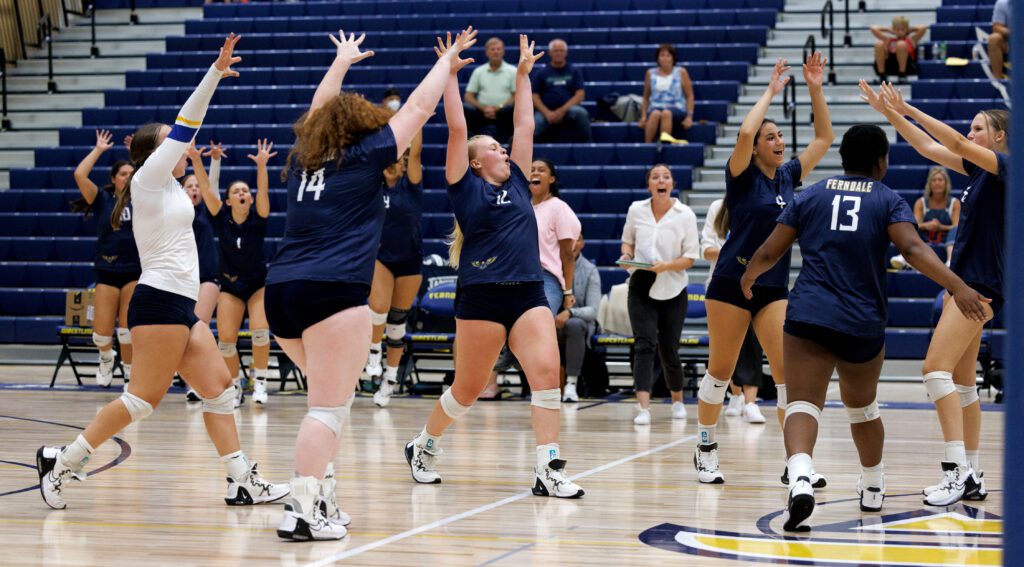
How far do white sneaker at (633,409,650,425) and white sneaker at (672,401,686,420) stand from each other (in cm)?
32

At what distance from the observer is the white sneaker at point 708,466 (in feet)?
20.0

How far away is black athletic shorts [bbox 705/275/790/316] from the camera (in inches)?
233

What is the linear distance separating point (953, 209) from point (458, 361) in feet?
23.3

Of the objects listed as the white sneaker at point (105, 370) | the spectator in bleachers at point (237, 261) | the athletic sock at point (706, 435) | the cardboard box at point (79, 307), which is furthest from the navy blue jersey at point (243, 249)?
the athletic sock at point (706, 435)

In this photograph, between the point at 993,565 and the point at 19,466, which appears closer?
the point at 993,565

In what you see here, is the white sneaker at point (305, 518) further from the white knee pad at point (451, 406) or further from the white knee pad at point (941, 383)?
the white knee pad at point (941, 383)

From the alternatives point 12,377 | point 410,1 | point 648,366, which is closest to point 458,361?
point 648,366

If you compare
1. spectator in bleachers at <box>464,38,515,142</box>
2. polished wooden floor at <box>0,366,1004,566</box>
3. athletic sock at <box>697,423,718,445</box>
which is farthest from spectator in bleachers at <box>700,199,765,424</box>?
spectator in bleachers at <box>464,38,515,142</box>

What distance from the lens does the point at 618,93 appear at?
15023mm

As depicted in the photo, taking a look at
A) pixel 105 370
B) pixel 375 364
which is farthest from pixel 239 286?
pixel 105 370

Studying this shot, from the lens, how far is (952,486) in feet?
17.9

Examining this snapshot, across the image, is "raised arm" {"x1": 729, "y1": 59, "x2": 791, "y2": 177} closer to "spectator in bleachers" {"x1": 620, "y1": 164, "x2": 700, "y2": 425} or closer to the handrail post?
"spectator in bleachers" {"x1": 620, "y1": 164, "x2": 700, "y2": 425}

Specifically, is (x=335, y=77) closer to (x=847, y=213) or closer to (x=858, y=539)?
(x=847, y=213)

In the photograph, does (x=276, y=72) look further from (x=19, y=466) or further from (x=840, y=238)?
(x=840, y=238)
